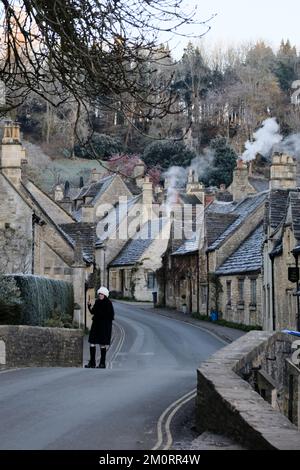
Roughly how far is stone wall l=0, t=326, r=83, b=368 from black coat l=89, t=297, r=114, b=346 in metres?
1.48

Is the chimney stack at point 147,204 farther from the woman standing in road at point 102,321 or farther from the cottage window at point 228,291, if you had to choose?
the woman standing in road at point 102,321

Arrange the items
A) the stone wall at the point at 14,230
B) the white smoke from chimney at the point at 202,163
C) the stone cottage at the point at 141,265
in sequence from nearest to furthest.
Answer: the stone wall at the point at 14,230 → the stone cottage at the point at 141,265 → the white smoke from chimney at the point at 202,163

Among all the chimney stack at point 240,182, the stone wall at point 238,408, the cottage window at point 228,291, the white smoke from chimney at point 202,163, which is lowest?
the stone wall at point 238,408

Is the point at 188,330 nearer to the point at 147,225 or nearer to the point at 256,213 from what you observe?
the point at 256,213

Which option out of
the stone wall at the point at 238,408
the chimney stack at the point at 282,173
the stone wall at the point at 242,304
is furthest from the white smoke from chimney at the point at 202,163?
the stone wall at the point at 238,408

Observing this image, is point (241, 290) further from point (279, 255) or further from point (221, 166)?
point (221, 166)

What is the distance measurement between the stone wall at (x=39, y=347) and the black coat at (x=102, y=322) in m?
1.48

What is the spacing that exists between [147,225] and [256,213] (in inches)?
843

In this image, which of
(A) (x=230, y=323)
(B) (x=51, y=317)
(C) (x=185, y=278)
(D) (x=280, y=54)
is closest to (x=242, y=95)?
(D) (x=280, y=54)

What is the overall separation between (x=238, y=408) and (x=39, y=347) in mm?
12574

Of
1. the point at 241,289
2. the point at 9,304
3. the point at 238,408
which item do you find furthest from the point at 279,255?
the point at 238,408

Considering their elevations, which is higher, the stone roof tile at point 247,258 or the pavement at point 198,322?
the stone roof tile at point 247,258

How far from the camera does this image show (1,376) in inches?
651

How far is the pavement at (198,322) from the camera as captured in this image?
37375mm
